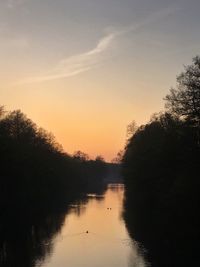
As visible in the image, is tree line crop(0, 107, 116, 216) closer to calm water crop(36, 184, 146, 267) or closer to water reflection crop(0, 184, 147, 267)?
water reflection crop(0, 184, 147, 267)

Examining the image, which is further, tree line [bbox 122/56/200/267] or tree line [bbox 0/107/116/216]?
tree line [bbox 0/107/116/216]

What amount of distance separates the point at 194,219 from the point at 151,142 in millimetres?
40487

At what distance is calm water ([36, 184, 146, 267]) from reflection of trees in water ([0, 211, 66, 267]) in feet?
2.22

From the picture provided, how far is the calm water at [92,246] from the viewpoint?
130 feet

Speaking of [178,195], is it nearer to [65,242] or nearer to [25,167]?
[65,242]

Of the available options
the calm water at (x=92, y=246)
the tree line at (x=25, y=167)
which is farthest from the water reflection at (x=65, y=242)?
the tree line at (x=25, y=167)

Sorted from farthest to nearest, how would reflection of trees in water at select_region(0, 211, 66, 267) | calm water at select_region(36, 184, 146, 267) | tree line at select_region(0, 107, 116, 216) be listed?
tree line at select_region(0, 107, 116, 216), reflection of trees in water at select_region(0, 211, 66, 267), calm water at select_region(36, 184, 146, 267)

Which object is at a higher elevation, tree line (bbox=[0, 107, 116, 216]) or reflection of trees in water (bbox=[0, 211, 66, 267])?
tree line (bbox=[0, 107, 116, 216])

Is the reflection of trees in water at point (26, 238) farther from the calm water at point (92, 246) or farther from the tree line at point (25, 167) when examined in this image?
the tree line at point (25, 167)

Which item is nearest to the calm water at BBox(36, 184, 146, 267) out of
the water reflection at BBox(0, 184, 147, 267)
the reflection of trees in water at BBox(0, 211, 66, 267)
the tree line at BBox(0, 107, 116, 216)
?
the water reflection at BBox(0, 184, 147, 267)

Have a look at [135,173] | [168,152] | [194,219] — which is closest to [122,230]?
[194,219]

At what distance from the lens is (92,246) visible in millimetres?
48062

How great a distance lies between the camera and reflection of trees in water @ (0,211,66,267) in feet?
134

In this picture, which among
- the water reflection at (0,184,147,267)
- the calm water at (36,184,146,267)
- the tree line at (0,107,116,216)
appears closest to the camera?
the calm water at (36,184,146,267)
